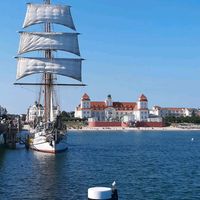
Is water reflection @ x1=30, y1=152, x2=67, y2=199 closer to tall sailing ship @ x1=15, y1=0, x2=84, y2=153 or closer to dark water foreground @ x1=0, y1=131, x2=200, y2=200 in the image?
dark water foreground @ x1=0, y1=131, x2=200, y2=200

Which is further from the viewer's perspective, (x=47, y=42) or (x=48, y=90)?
(x=47, y=42)

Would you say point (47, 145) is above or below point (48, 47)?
below

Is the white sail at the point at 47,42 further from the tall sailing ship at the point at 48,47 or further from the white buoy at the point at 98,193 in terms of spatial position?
the white buoy at the point at 98,193

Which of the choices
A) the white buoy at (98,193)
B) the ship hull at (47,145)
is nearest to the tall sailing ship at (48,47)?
the ship hull at (47,145)

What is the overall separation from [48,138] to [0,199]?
1290 inches

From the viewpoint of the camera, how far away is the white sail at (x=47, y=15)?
82188 millimetres

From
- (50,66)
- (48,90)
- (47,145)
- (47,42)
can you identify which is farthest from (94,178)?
(47,42)

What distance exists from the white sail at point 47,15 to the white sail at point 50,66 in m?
6.97

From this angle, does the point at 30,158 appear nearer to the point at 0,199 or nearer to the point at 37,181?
the point at 37,181

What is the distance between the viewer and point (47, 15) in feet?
270

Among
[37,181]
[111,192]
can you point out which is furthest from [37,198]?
[111,192]

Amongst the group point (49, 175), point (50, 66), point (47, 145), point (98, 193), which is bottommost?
point (49, 175)

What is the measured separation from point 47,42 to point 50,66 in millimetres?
4556

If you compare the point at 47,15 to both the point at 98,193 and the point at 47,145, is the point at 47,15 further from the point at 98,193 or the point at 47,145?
the point at 98,193
